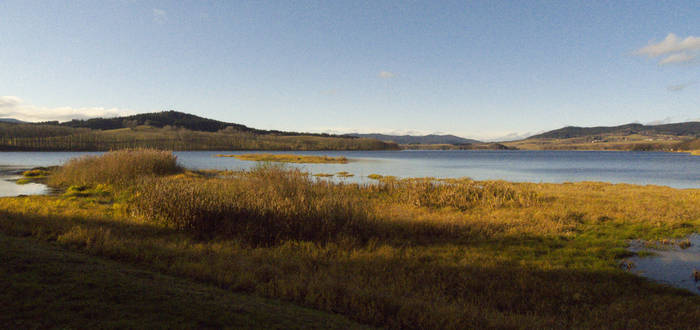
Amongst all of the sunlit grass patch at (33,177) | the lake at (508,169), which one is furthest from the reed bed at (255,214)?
the lake at (508,169)

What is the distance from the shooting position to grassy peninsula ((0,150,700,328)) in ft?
23.1

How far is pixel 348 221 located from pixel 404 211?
650 centimetres

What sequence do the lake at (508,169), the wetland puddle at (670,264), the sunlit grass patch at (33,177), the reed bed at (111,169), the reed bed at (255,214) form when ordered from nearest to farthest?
the wetland puddle at (670,264), the reed bed at (255,214), the reed bed at (111,169), the sunlit grass patch at (33,177), the lake at (508,169)

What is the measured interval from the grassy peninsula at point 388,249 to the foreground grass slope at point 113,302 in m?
0.17

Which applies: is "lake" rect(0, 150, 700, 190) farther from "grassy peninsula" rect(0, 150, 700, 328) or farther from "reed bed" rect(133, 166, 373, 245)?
"reed bed" rect(133, 166, 373, 245)

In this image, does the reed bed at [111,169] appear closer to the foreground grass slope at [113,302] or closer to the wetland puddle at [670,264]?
the foreground grass slope at [113,302]

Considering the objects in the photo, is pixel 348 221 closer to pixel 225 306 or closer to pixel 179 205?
pixel 179 205

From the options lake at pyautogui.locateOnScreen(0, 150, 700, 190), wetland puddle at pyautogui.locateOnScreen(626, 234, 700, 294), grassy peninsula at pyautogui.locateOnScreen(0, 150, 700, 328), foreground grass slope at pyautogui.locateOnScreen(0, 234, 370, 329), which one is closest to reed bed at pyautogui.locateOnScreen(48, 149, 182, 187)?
grassy peninsula at pyautogui.locateOnScreen(0, 150, 700, 328)

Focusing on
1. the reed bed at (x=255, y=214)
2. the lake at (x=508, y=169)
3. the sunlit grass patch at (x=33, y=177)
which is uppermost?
the reed bed at (x=255, y=214)

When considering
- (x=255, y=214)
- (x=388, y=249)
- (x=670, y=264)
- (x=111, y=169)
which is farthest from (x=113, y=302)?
(x=111, y=169)

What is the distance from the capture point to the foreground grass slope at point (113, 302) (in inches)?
151

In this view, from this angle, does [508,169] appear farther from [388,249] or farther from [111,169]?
[388,249]

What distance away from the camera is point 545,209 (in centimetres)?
1994

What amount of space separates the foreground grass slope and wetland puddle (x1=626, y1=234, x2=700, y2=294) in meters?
10.3
